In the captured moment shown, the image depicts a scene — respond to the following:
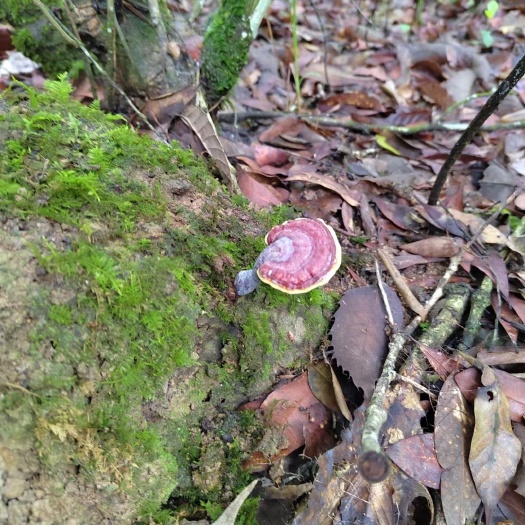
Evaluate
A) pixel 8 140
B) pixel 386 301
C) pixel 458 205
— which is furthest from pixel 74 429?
pixel 458 205

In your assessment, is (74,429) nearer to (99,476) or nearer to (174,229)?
(99,476)

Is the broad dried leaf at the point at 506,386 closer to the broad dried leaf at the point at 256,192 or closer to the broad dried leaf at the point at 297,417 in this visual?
the broad dried leaf at the point at 297,417

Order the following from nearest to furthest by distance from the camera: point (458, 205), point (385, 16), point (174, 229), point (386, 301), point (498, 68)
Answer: point (174, 229), point (386, 301), point (458, 205), point (498, 68), point (385, 16)

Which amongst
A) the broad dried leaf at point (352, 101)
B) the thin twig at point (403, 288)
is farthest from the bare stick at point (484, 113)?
the broad dried leaf at point (352, 101)

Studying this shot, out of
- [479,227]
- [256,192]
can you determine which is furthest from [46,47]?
[479,227]

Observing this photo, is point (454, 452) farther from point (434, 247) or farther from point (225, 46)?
point (225, 46)

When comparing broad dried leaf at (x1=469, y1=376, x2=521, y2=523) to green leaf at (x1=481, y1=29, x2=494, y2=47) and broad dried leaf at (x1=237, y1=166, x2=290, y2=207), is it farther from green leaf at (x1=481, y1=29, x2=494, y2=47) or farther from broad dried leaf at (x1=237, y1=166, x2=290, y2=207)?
green leaf at (x1=481, y1=29, x2=494, y2=47)

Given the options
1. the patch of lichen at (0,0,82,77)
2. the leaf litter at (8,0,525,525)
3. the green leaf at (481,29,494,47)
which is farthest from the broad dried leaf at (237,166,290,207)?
the green leaf at (481,29,494,47)
